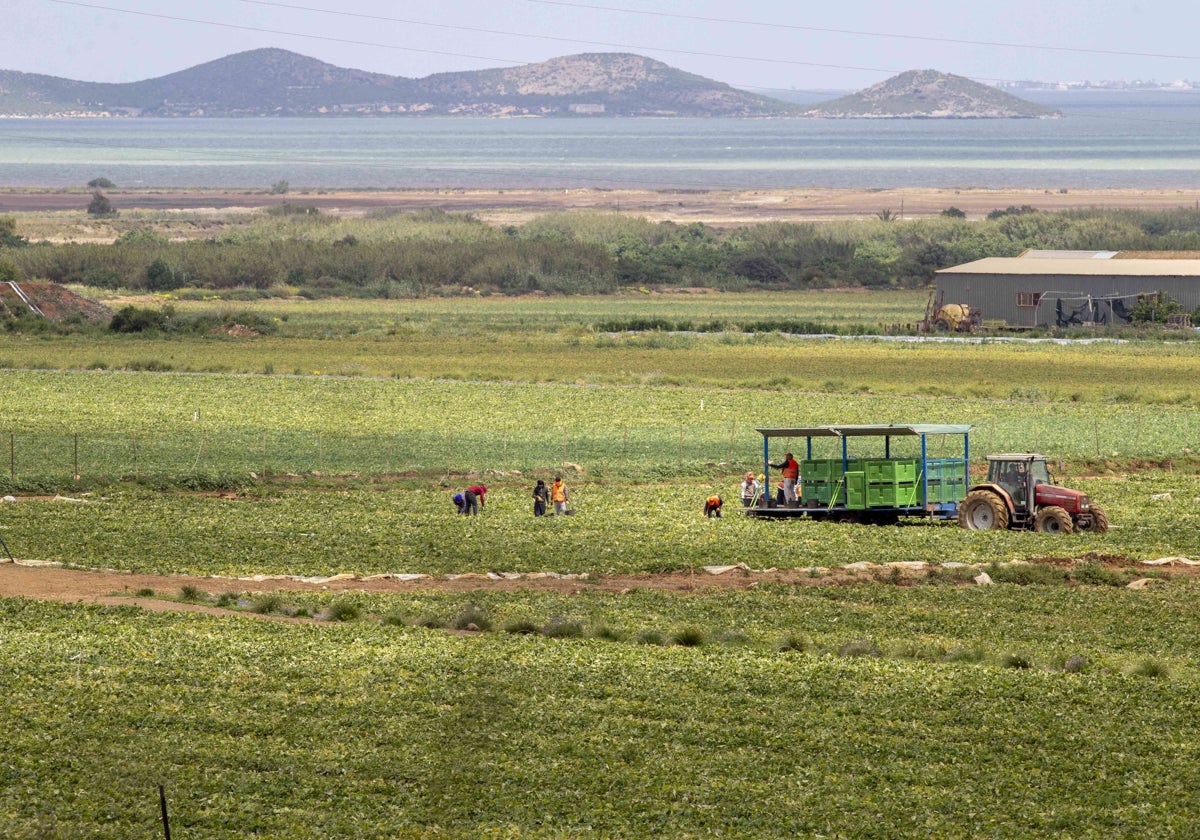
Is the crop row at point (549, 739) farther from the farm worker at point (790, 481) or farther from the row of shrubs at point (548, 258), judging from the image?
the row of shrubs at point (548, 258)

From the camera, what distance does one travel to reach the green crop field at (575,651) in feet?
58.3

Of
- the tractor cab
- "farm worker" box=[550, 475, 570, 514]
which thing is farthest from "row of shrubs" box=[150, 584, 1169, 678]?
the tractor cab

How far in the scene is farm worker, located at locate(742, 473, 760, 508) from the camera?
38.1 meters

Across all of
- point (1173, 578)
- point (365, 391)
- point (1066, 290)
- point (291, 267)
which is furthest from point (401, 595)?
point (291, 267)

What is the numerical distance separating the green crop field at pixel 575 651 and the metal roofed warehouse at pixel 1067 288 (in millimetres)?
40707

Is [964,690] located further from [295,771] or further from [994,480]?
[994,480]

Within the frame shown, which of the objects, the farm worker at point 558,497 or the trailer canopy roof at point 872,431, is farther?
the farm worker at point 558,497

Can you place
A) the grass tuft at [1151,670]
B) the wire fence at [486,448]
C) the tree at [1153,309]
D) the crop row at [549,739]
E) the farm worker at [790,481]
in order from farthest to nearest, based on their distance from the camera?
1. the tree at [1153,309]
2. the wire fence at [486,448]
3. the farm worker at [790,481]
4. the grass tuft at [1151,670]
5. the crop row at [549,739]

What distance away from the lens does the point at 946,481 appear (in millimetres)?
37531

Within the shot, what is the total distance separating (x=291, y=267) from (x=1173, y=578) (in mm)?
108695

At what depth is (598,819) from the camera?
17.4m

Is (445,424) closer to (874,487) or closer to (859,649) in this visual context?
(874,487)

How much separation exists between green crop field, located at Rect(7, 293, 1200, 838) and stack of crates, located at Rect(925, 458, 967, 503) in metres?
1.00

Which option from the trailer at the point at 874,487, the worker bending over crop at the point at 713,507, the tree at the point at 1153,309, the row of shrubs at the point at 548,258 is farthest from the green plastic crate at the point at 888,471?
the row of shrubs at the point at 548,258
